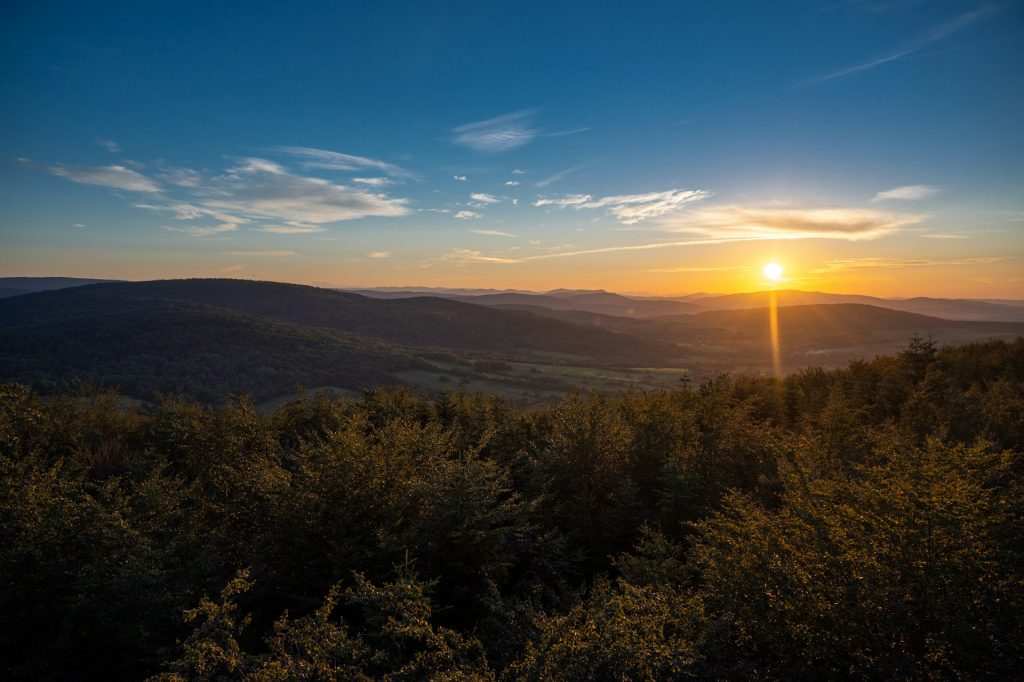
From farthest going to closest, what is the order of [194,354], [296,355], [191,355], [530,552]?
[296,355], [194,354], [191,355], [530,552]

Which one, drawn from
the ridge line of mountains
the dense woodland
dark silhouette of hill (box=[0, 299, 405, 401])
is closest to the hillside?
dark silhouette of hill (box=[0, 299, 405, 401])

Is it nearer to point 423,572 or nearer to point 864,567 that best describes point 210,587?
point 423,572

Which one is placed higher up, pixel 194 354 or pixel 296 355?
pixel 194 354

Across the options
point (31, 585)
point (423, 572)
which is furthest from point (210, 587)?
point (423, 572)

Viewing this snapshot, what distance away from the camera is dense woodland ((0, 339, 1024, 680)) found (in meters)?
8.66

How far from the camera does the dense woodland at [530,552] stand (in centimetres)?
866

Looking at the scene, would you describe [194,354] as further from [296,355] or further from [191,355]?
[296,355]

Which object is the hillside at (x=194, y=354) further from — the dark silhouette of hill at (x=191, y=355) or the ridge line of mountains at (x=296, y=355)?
the ridge line of mountains at (x=296, y=355)

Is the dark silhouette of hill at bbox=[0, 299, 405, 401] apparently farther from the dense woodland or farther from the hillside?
the dense woodland

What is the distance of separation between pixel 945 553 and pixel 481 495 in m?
12.0

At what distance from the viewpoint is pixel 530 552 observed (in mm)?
18031

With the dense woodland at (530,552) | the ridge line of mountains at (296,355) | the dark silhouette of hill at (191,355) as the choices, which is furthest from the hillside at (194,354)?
the dense woodland at (530,552)

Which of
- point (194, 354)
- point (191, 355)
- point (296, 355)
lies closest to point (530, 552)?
point (296, 355)

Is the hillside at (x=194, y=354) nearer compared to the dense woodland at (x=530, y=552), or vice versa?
the dense woodland at (x=530, y=552)
